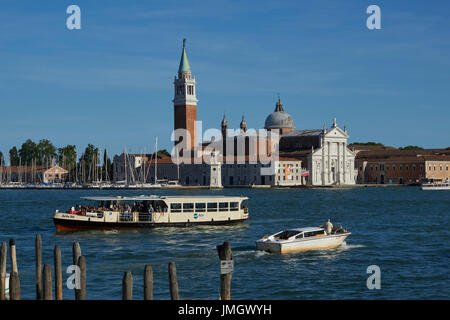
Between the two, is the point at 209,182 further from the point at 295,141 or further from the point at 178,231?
the point at 178,231

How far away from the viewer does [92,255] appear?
2197 centimetres

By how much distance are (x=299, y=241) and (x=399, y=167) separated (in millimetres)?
91142

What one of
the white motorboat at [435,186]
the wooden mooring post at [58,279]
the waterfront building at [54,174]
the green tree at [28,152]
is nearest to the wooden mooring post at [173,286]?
the wooden mooring post at [58,279]

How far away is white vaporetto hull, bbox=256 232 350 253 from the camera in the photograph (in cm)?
2178

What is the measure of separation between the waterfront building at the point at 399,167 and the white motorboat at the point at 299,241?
288 feet

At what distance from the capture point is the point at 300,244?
2223 centimetres

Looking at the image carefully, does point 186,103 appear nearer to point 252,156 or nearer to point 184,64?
point 184,64

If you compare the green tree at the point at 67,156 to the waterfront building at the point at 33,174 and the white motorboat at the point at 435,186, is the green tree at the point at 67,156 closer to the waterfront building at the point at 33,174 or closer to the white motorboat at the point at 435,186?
the waterfront building at the point at 33,174

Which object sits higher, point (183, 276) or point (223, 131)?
point (223, 131)

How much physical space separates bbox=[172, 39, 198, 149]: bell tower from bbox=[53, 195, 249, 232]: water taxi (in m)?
77.1

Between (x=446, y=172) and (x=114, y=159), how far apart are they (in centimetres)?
5260

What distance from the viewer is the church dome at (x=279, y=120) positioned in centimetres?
11756
